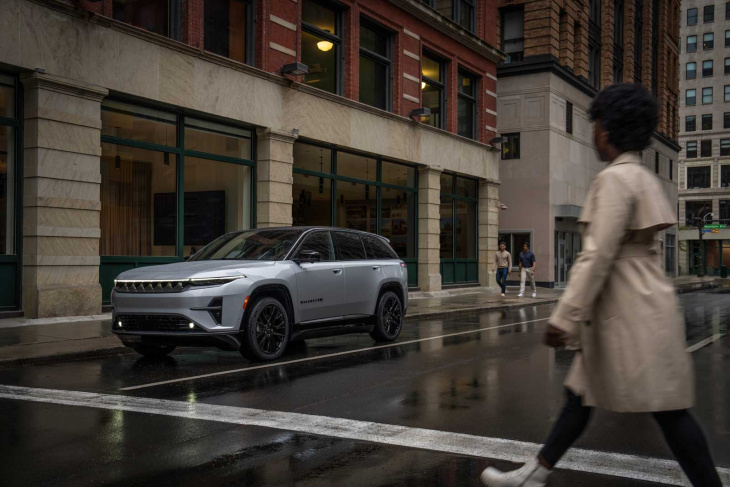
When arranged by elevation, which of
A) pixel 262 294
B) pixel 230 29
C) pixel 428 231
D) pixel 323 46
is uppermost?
pixel 323 46

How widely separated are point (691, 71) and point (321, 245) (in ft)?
260

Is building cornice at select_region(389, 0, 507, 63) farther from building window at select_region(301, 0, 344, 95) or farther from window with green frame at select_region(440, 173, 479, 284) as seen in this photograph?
window with green frame at select_region(440, 173, 479, 284)

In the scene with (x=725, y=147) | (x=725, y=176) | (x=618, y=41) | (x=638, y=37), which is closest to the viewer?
(x=618, y=41)

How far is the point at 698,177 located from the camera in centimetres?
7738

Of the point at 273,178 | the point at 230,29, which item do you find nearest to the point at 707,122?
the point at 273,178

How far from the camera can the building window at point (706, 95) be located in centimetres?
7844

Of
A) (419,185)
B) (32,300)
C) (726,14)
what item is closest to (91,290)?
(32,300)

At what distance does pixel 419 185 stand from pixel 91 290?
13790 millimetres

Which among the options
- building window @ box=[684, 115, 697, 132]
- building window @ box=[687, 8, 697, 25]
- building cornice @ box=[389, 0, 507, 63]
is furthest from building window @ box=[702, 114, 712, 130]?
building cornice @ box=[389, 0, 507, 63]

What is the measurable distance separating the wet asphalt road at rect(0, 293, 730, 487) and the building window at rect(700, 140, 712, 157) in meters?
73.1

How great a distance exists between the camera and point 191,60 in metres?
17.0

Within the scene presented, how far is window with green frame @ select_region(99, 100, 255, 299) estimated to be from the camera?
51.5 ft

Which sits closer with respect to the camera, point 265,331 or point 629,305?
point 629,305

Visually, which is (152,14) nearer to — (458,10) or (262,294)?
(262,294)
